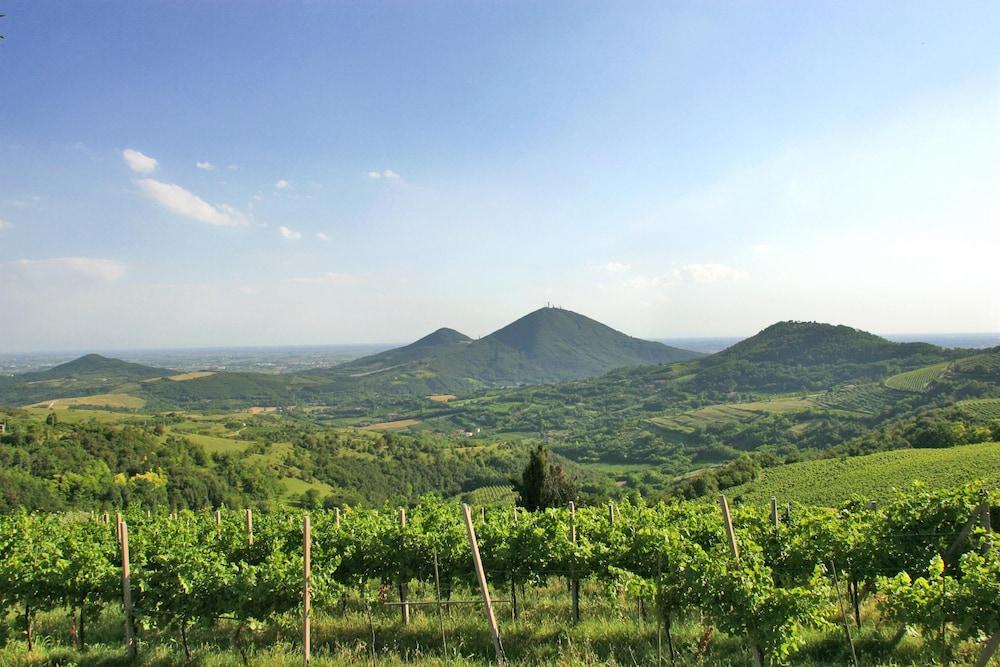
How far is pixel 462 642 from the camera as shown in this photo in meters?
8.12

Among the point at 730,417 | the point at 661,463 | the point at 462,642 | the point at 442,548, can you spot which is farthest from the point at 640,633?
the point at 730,417

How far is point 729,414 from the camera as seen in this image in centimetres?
15200

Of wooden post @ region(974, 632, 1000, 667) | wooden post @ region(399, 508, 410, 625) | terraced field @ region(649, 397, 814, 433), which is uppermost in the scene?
wooden post @ region(974, 632, 1000, 667)

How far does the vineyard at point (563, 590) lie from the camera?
6059 millimetres

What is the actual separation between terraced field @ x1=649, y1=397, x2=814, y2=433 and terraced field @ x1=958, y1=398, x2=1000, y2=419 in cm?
6601

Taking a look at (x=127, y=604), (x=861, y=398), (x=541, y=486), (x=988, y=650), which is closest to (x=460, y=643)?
(x=127, y=604)

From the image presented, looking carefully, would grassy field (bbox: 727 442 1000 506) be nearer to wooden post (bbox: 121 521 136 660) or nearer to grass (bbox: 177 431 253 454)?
wooden post (bbox: 121 521 136 660)

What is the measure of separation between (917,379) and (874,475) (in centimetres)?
12805

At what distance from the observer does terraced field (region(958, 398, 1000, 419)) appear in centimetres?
6606

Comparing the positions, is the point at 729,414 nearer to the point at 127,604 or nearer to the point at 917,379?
the point at 917,379

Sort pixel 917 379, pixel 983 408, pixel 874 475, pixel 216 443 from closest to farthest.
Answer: pixel 874 475
pixel 983 408
pixel 216 443
pixel 917 379

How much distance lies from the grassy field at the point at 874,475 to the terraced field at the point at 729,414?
97583 millimetres

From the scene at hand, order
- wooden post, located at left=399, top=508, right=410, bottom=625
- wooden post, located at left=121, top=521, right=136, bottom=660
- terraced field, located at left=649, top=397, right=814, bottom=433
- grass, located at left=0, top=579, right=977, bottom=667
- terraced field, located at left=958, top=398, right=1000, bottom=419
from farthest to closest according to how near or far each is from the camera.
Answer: terraced field, located at left=649, top=397, right=814, bottom=433, terraced field, located at left=958, top=398, right=1000, bottom=419, wooden post, located at left=399, top=508, right=410, bottom=625, wooden post, located at left=121, top=521, right=136, bottom=660, grass, located at left=0, top=579, right=977, bottom=667

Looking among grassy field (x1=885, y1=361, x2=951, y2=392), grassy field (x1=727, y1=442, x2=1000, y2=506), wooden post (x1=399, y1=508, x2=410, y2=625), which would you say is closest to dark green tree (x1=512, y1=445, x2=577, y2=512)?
grassy field (x1=727, y1=442, x2=1000, y2=506)
